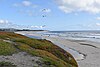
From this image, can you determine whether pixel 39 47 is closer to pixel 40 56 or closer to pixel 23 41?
pixel 23 41

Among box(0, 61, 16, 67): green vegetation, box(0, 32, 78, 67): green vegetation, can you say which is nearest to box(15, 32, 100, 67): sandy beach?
box(0, 32, 78, 67): green vegetation

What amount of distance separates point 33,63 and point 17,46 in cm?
460

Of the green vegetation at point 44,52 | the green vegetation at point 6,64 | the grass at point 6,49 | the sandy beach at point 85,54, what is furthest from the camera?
the sandy beach at point 85,54

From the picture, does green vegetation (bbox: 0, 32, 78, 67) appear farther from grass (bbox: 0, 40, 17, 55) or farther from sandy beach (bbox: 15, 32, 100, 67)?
sandy beach (bbox: 15, 32, 100, 67)

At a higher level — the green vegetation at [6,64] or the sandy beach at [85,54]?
the green vegetation at [6,64]

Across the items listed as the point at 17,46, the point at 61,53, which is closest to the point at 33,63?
the point at 17,46

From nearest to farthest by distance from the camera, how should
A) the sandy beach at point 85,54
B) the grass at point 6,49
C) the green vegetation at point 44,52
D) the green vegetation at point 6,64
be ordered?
1. the green vegetation at point 6,64
2. the green vegetation at point 44,52
3. the grass at point 6,49
4. the sandy beach at point 85,54

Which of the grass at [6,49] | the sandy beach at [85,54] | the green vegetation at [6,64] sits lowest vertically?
the sandy beach at [85,54]

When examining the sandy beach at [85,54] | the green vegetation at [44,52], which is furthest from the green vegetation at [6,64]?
the sandy beach at [85,54]

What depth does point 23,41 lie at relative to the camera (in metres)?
24.5

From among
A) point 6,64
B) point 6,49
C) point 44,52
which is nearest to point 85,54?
point 44,52

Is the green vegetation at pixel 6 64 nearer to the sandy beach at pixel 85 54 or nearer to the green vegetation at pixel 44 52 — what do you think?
the green vegetation at pixel 44 52

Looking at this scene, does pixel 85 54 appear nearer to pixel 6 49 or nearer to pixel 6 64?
pixel 6 49

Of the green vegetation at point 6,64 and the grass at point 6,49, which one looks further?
the grass at point 6,49
